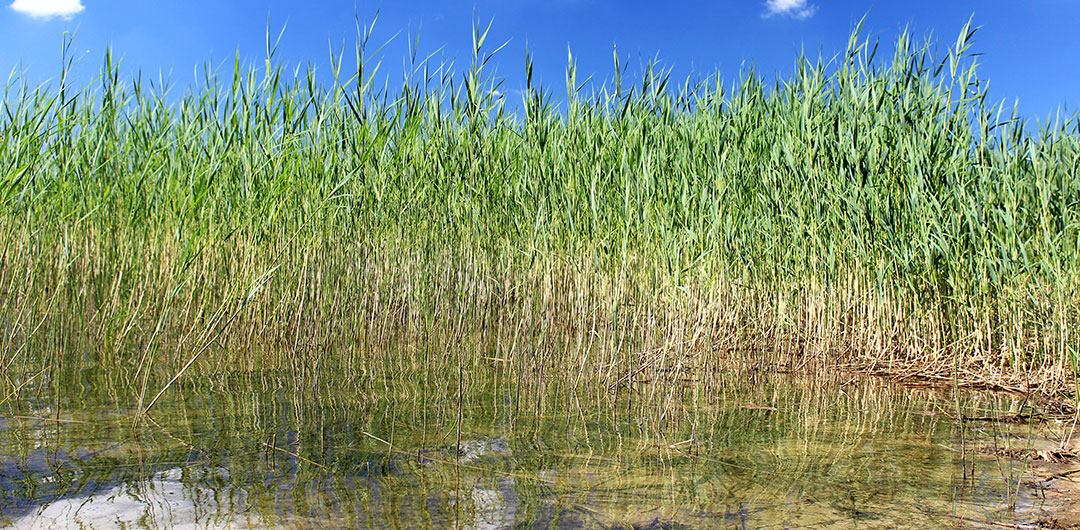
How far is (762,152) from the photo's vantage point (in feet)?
13.9

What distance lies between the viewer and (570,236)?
432cm

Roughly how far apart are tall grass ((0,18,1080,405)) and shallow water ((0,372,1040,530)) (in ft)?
1.55

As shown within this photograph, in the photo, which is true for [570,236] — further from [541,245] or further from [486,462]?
[486,462]

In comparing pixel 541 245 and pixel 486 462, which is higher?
pixel 541 245

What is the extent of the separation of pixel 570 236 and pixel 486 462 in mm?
2340

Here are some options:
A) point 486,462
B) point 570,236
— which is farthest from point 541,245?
point 486,462

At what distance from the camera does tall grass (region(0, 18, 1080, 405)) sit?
3.46 metres

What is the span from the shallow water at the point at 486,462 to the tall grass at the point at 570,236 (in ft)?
1.55

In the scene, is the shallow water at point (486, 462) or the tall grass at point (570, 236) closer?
the shallow water at point (486, 462)

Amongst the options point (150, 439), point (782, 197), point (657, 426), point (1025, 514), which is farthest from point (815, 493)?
point (782, 197)

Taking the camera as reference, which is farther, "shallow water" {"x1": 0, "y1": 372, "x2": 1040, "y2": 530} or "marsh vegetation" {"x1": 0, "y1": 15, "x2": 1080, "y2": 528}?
"marsh vegetation" {"x1": 0, "y1": 15, "x2": 1080, "y2": 528}

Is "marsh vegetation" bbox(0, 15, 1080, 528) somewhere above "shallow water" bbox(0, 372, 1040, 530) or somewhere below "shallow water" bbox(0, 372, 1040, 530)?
above

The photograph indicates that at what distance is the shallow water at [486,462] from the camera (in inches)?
68.5

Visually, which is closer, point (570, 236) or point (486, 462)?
point (486, 462)
